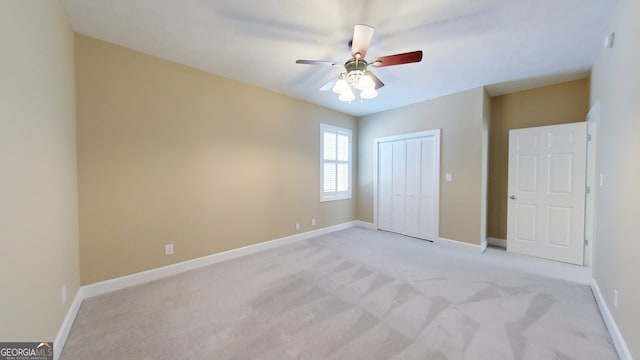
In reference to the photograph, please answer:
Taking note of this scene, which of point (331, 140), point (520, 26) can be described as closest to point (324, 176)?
point (331, 140)

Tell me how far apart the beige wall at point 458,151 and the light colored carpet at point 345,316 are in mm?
923

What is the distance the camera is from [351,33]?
89.1 inches

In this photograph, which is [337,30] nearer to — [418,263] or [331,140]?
[331,140]

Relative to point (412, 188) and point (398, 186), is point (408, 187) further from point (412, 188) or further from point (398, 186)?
point (398, 186)

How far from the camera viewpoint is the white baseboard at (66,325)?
1591 mm

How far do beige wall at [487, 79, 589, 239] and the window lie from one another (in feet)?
8.89

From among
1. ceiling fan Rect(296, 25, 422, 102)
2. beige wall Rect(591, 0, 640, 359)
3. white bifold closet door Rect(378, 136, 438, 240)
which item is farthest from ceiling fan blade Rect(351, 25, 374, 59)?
white bifold closet door Rect(378, 136, 438, 240)

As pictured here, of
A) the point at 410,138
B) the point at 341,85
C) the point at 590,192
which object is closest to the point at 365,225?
the point at 410,138

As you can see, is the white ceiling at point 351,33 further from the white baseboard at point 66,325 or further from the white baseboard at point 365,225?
the white baseboard at point 365,225

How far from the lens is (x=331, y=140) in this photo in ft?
16.0

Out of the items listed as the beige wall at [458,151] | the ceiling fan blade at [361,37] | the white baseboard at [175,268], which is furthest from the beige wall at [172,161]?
the beige wall at [458,151]

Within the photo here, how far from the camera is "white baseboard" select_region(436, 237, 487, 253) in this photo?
3668mm

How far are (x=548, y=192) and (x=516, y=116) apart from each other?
134 centimetres

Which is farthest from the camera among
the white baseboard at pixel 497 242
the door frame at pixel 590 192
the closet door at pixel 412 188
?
the closet door at pixel 412 188
